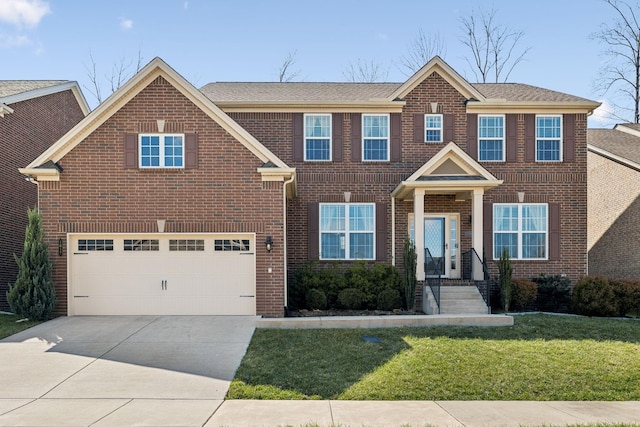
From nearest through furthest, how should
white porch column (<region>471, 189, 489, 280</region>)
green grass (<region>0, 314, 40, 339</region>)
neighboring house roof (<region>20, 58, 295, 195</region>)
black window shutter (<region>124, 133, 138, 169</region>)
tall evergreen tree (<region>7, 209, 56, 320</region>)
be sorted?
green grass (<region>0, 314, 40, 339</region>) → tall evergreen tree (<region>7, 209, 56, 320</region>) → neighboring house roof (<region>20, 58, 295, 195</region>) → black window shutter (<region>124, 133, 138, 169</region>) → white porch column (<region>471, 189, 489, 280</region>)

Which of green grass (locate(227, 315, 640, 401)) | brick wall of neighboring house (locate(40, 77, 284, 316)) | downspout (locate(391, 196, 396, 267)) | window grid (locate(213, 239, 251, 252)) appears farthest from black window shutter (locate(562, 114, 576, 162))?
window grid (locate(213, 239, 251, 252))

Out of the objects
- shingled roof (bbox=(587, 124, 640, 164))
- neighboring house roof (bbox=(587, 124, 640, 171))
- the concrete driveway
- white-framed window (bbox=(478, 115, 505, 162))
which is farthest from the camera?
shingled roof (bbox=(587, 124, 640, 164))

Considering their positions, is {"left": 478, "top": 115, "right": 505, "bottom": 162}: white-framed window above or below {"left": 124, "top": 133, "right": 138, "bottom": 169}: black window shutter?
above

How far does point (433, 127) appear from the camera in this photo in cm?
1541

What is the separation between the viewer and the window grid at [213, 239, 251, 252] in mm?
12547

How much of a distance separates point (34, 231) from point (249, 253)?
520 centimetres

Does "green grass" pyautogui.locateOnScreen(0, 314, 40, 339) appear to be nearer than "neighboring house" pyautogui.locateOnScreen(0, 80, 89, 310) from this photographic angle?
Yes

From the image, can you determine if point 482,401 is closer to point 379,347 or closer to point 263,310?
point 379,347

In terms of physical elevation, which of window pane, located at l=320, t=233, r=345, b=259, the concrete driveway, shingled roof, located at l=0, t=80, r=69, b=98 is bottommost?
the concrete driveway

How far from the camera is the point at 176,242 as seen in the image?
12539 mm

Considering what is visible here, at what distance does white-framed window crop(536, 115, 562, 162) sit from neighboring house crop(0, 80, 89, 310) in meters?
16.1

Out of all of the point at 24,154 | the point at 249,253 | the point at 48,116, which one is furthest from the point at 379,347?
the point at 48,116

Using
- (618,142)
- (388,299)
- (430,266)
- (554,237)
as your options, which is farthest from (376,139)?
(618,142)

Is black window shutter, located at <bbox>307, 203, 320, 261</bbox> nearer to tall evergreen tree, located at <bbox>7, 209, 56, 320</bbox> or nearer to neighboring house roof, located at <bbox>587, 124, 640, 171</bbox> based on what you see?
tall evergreen tree, located at <bbox>7, 209, 56, 320</bbox>
